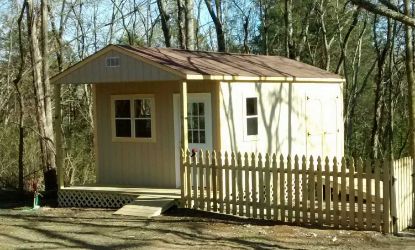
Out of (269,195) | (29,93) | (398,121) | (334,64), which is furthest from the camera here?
(334,64)

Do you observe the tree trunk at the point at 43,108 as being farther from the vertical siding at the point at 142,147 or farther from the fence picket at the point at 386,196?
the fence picket at the point at 386,196

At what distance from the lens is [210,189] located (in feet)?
37.3

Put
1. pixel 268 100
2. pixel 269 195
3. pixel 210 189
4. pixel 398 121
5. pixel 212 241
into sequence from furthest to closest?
pixel 398 121 < pixel 268 100 < pixel 210 189 < pixel 269 195 < pixel 212 241

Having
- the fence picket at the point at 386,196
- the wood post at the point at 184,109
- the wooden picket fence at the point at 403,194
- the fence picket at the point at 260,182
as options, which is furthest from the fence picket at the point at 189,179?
the wooden picket fence at the point at 403,194

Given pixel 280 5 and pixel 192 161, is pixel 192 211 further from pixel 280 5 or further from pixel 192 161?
pixel 280 5

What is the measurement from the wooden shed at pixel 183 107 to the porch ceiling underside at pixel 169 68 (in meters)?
0.02

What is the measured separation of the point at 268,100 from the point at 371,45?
24.8 meters

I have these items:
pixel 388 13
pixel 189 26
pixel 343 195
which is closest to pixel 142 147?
pixel 343 195

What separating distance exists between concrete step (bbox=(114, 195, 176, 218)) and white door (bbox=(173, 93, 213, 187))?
1327 mm

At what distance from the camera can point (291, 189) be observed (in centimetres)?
1032

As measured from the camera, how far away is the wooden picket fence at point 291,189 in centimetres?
953

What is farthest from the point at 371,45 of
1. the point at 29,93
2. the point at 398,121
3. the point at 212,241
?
the point at 212,241

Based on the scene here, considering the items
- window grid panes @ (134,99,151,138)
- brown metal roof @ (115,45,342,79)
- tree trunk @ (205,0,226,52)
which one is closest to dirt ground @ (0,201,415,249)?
window grid panes @ (134,99,151,138)

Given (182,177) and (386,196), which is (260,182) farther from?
(386,196)
